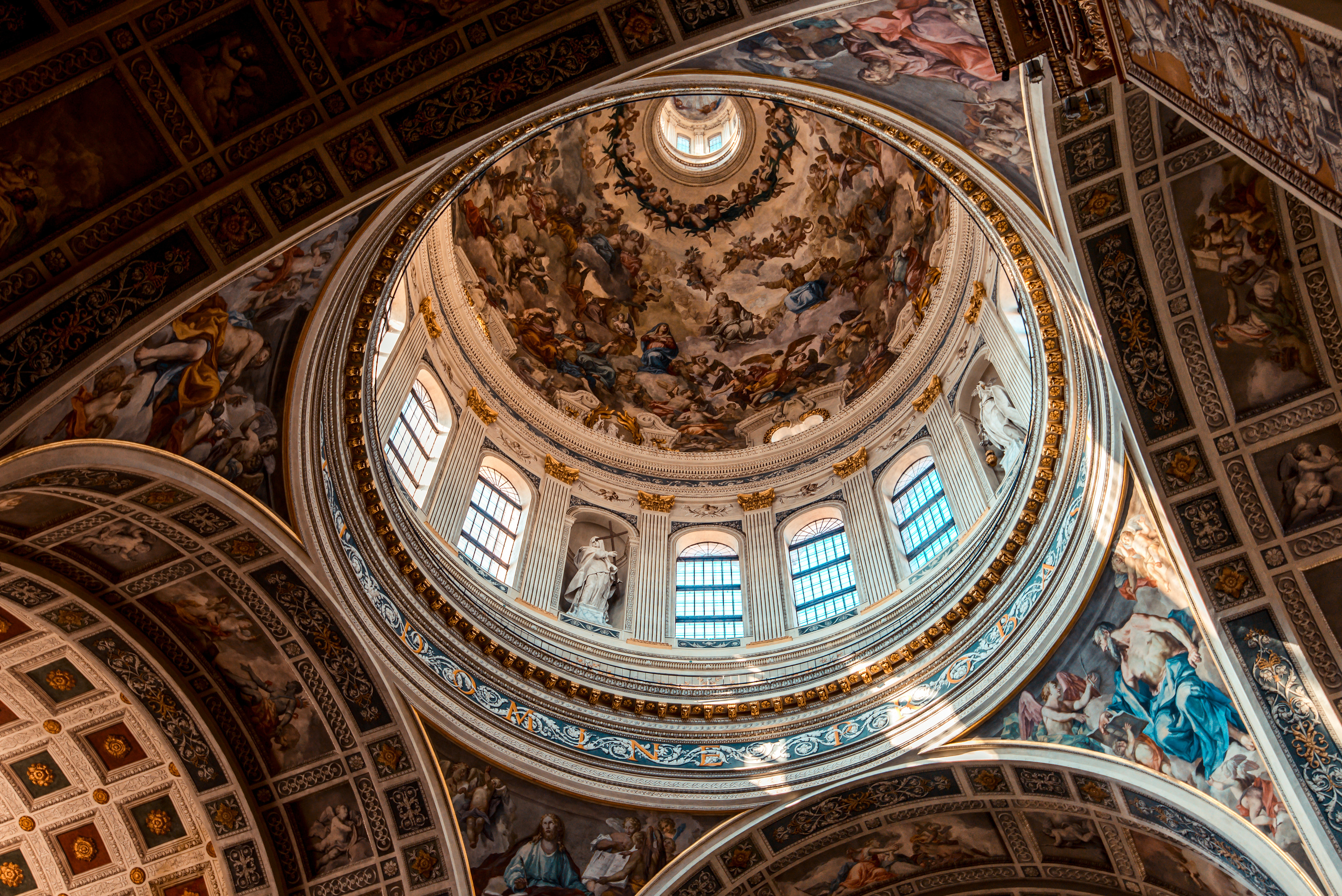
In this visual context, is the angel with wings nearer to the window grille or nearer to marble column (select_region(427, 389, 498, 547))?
marble column (select_region(427, 389, 498, 547))

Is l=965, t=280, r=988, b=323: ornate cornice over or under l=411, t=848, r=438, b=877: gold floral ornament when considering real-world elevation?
over

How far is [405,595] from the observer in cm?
1747

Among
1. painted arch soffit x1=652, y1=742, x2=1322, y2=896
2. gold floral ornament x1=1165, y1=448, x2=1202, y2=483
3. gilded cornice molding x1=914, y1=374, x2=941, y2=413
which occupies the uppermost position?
gilded cornice molding x1=914, y1=374, x2=941, y2=413

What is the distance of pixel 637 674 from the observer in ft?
64.7

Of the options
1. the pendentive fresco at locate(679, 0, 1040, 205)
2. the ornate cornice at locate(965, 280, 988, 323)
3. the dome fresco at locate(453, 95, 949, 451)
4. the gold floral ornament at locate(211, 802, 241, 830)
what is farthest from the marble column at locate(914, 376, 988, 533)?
the gold floral ornament at locate(211, 802, 241, 830)

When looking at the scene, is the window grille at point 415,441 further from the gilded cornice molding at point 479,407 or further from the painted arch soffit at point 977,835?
the painted arch soffit at point 977,835

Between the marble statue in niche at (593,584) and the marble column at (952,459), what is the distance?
23.7 ft

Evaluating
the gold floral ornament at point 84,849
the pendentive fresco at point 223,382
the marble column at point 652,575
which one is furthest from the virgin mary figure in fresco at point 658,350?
the gold floral ornament at point 84,849

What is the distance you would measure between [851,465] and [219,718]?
46.9 feet

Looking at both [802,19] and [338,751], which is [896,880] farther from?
[802,19]

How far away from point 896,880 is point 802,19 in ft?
43.4

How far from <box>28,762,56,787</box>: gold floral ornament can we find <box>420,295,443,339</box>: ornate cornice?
11.0 m

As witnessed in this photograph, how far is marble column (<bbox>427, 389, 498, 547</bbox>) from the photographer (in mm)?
20594

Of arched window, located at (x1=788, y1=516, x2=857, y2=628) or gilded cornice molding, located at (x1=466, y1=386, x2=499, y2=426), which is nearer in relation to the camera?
arched window, located at (x1=788, y1=516, x2=857, y2=628)
